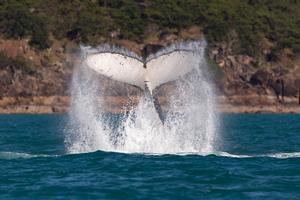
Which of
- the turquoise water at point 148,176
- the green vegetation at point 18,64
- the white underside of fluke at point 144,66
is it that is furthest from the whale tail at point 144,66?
the green vegetation at point 18,64

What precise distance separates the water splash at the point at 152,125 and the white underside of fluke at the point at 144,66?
2214 mm

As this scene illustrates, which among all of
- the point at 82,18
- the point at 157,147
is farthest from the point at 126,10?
the point at 157,147

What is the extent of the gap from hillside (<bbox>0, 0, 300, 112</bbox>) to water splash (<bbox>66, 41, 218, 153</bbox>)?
295 feet

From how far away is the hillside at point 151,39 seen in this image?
13225 centimetres

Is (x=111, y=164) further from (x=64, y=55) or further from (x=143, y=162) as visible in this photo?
(x=64, y=55)

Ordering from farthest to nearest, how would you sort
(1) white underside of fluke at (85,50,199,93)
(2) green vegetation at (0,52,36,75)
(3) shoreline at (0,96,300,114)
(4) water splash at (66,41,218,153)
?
(2) green vegetation at (0,52,36,75) < (3) shoreline at (0,96,300,114) < (4) water splash at (66,41,218,153) < (1) white underside of fluke at (85,50,199,93)

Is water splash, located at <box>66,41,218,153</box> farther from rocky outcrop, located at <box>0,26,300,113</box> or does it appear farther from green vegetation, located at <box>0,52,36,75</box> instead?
green vegetation, located at <box>0,52,36,75</box>

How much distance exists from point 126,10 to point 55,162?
421ft

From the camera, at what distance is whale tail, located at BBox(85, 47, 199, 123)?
27906 millimetres

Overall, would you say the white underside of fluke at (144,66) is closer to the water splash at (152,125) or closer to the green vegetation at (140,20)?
the water splash at (152,125)

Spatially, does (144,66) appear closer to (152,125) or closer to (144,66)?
(144,66)

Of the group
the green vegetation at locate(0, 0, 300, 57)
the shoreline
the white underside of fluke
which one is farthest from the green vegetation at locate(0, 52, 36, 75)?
the white underside of fluke

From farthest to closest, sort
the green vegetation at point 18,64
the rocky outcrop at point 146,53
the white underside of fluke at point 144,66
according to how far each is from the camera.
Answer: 1. the green vegetation at point 18,64
2. the rocky outcrop at point 146,53
3. the white underside of fluke at point 144,66

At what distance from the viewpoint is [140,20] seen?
152 meters
